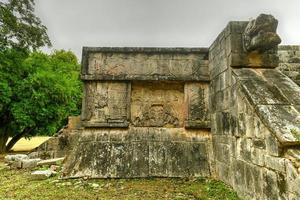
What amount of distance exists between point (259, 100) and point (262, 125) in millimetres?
411

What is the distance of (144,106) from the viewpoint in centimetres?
611

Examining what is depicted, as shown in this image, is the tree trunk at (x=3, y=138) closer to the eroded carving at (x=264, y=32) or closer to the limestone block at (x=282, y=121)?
the eroded carving at (x=264, y=32)

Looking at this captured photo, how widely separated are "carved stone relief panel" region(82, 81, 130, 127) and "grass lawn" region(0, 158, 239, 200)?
4.77 feet

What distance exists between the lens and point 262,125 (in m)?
3.13

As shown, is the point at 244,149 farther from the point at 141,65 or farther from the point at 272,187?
the point at 141,65

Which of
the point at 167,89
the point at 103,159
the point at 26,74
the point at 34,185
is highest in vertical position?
the point at 26,74

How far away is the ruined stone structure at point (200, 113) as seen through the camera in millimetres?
3137

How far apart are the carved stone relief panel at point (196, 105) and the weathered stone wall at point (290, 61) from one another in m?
1.66

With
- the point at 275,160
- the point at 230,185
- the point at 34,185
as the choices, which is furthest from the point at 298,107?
the point at 34,185

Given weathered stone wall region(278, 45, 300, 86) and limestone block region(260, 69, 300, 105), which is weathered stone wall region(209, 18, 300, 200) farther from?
weathered stone wall region(278, 45, 300, 86)

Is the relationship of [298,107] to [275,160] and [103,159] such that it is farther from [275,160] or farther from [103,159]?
[103,159]

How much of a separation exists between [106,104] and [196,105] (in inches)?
84.8

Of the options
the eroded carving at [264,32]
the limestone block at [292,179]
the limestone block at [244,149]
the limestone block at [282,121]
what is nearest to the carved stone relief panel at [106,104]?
the limestone block at [244,149]

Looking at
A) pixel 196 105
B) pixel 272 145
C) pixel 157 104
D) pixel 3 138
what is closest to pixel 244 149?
pixel 272 145
